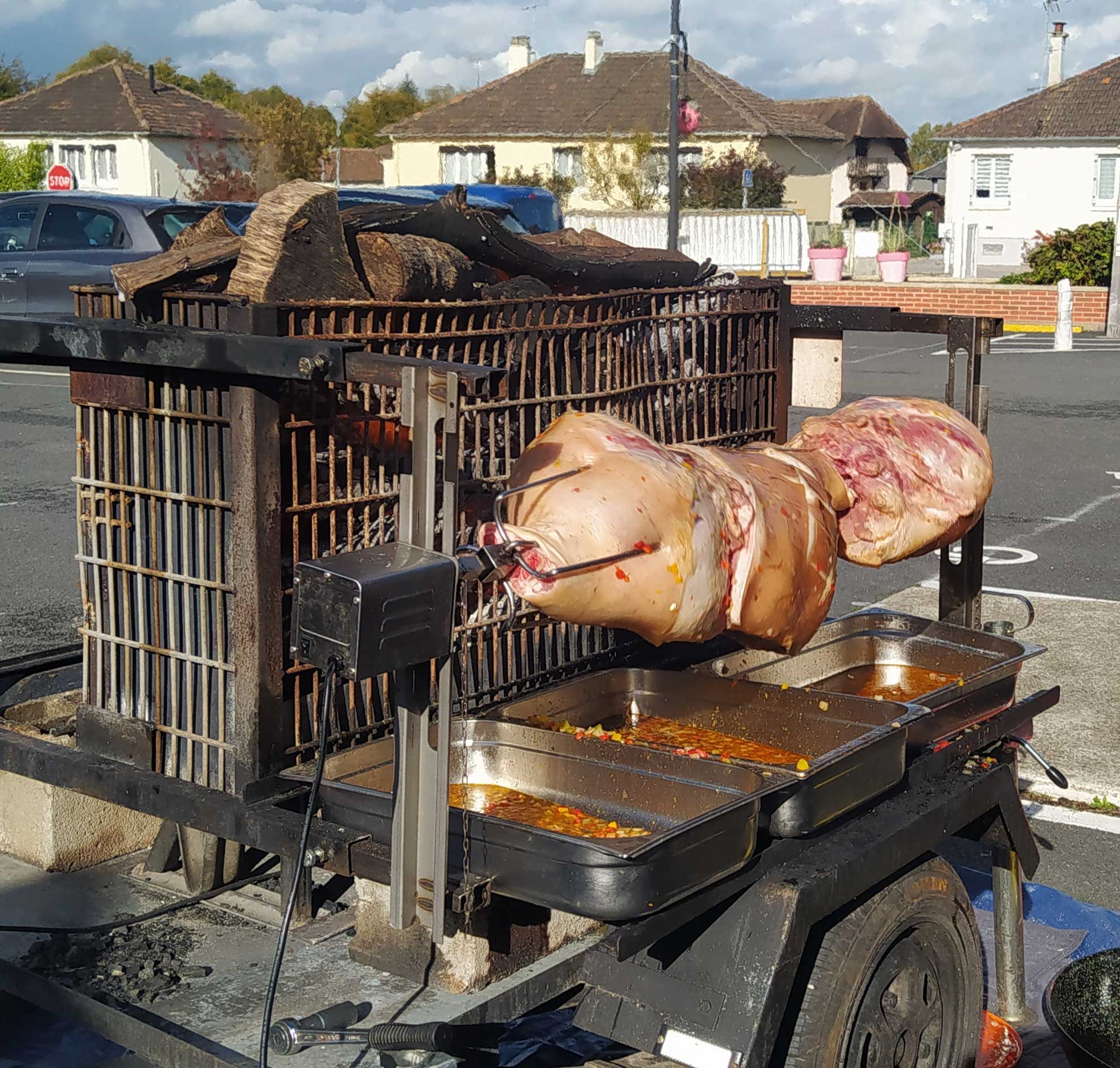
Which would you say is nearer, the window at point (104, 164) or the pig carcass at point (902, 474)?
the pig carcass at point (902, 474)

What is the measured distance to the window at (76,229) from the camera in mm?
16547

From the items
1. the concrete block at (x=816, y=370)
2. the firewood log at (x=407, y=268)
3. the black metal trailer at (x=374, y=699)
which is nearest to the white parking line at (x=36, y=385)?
the concrete block at (x=816, y=370)

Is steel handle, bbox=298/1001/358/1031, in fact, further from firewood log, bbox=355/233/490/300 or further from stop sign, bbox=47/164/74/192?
stop sign, bbox=47/164/74/192

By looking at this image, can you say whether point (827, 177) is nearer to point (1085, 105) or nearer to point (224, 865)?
point (1085, 105)

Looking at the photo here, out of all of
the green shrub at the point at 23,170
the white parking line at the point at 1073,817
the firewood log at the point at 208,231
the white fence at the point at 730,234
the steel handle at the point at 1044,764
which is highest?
the green shrub at the point at 23,170

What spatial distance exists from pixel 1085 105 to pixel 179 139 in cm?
3258

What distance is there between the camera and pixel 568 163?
180ft

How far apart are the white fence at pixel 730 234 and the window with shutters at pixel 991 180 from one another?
1270 centimetres

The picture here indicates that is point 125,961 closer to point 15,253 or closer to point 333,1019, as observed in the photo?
point 333,1019

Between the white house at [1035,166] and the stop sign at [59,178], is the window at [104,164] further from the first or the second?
the white house at [1035,166]

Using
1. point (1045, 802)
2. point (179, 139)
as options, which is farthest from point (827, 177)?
point (1045, 802)

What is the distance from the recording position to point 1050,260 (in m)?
30.2

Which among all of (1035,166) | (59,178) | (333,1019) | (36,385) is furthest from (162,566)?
(1035,166)

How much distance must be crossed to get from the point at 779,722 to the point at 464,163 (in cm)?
5618
